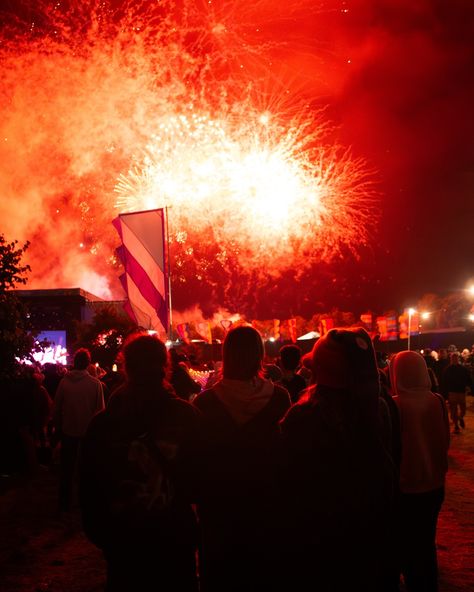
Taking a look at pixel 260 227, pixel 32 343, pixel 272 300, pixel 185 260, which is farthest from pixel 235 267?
pixel 32 343

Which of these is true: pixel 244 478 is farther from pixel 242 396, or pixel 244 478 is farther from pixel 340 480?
pixel 340 480

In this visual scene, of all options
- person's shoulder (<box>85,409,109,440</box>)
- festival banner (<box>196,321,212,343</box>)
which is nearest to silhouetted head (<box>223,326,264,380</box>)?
person's shoulder (<box>85,409,109,440</box>)

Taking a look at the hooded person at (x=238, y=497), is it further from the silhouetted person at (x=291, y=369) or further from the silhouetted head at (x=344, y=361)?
the silhouetted person at (x=291, y=369)

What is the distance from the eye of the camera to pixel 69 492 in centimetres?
793

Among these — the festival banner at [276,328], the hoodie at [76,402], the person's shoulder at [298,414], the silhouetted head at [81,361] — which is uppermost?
the festival banner at [276,328]

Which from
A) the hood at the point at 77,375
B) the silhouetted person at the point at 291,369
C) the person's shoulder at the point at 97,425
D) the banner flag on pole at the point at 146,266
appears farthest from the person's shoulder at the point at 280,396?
the banner flag on pole at the point at 146,266

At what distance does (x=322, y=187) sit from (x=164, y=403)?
19184 mm

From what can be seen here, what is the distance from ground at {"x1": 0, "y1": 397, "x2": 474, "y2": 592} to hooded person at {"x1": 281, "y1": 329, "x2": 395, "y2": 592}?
2834 millimetres

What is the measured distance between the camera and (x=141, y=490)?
288cm

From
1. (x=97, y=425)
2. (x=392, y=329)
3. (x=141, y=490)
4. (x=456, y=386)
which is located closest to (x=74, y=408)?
(x=97, y=425)

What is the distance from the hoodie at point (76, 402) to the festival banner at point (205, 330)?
1021 inches

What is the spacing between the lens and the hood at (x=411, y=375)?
4.38 m

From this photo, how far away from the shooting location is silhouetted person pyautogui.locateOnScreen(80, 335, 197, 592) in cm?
288

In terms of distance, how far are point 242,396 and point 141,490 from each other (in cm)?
69
